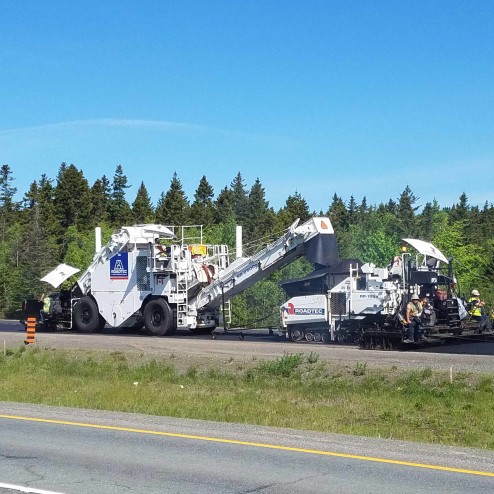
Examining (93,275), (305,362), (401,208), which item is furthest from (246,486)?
(401,208)

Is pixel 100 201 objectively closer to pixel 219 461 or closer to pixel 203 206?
pixel 203 206

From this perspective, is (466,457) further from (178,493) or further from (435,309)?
(435,309)

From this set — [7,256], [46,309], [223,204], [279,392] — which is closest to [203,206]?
[223,204]

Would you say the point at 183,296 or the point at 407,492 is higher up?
the point at 183,296

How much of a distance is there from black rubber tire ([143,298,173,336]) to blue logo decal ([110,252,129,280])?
1.58 meters

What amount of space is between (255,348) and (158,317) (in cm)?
636

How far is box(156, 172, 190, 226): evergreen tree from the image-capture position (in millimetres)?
110062

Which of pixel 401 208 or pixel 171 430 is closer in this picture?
pixel 171 430

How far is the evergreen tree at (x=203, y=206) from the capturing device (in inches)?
4493

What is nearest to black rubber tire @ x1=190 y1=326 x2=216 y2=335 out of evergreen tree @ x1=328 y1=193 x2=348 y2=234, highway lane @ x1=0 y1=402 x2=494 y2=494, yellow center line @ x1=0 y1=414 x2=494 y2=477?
yellow center line @ x1=0 y1=414 x2=494 y2=477

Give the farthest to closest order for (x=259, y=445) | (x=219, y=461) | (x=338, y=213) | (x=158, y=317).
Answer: (x=338, y=213), (x=158, y=317), (x=259, y=445), (x=219, y=461)

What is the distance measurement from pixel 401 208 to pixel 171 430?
78.3 m

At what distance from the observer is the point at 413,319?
25.5 metres

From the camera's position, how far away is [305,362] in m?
23.8
